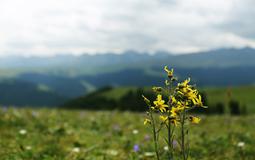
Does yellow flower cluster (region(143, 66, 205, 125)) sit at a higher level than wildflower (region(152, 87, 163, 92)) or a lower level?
lower

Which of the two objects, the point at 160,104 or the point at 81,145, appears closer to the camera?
the point at 160,104

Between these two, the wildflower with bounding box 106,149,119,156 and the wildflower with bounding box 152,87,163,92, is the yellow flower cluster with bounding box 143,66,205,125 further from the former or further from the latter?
the wildflower with bounding box 106,149,119,156

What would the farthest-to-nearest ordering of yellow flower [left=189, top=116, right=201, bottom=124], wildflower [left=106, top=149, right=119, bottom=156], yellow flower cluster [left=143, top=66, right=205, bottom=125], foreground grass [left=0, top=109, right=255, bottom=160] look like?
wildflower [left=106, top=149, right=119, bottom=156] → foreground grass [left=0, top=109, right=255, bottom=160] → yellow flower cluster [left=143, top=66, right=205, bottom=125] → yellow flower [left=189, top=116, right=201, bottom=124]

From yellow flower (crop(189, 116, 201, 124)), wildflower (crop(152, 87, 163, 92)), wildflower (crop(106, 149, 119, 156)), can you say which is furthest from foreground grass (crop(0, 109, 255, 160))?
yellow flower (crop(189, 116, 201, 124))

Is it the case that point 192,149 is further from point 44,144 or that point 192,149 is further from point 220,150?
point 44,144

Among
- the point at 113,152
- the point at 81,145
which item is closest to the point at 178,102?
the point at 113,152

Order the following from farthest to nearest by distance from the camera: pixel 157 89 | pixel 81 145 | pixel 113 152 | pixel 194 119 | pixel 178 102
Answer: pixel 81 145, pixel 113 152, pixel 157 89, pixel 178 102, pixel 194 119

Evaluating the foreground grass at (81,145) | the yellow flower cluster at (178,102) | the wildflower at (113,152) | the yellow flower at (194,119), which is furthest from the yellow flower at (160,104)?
the wildflower at (113,152)

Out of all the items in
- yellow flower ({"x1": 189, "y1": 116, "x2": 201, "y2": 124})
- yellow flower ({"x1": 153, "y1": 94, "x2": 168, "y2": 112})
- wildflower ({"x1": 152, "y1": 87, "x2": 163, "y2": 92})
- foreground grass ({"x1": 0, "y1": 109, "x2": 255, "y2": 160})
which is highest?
wildflower ({"x1": 152, "y1": 87, "x2": 163, "y2": 92})

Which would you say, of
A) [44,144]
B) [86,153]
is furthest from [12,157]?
[44,144]

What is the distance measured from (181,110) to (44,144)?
650cm

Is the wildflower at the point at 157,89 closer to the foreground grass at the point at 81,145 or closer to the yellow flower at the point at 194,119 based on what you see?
the yellow flower at the point at 194,119

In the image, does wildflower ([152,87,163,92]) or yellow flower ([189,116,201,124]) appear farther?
wildflower ([152,87,163,92])

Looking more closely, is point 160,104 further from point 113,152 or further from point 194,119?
point 113,152
